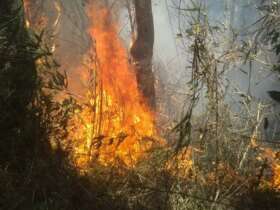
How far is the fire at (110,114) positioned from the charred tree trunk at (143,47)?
21cm

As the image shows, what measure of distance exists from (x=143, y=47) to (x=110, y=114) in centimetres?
354

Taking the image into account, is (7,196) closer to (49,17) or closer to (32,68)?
(32,68)

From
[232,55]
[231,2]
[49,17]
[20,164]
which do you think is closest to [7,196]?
[20,164]

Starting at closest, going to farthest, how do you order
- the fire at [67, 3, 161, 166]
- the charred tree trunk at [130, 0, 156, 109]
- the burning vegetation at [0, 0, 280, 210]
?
1. the burning vegetation at [0, 0, 280, 210]
2. the fire at [67, 3, 161, 166]
3. the charred tree trunk at [130, 0, 156, 109]

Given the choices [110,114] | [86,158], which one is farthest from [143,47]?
[86,158]

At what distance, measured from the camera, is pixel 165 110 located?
18547 mm

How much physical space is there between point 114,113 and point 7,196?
311cm

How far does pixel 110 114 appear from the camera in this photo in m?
7.96

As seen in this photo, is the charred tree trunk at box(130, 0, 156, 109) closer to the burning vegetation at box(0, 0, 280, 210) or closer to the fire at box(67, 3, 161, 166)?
the fire at box(67, 3, 161, 166)

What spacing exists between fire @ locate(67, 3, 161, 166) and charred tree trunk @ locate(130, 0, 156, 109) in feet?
0.68

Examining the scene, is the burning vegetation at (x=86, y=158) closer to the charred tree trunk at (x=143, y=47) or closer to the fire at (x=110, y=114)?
the fire at (x=110, y=114)

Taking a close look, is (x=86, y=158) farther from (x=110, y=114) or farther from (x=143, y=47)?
(x=143, y=47)

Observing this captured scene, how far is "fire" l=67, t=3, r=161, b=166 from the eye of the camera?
277 inches

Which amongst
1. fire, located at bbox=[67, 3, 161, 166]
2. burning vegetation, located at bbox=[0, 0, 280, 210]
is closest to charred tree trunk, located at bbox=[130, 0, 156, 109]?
fire, located at bbox=[67, 3, 161, 166]
